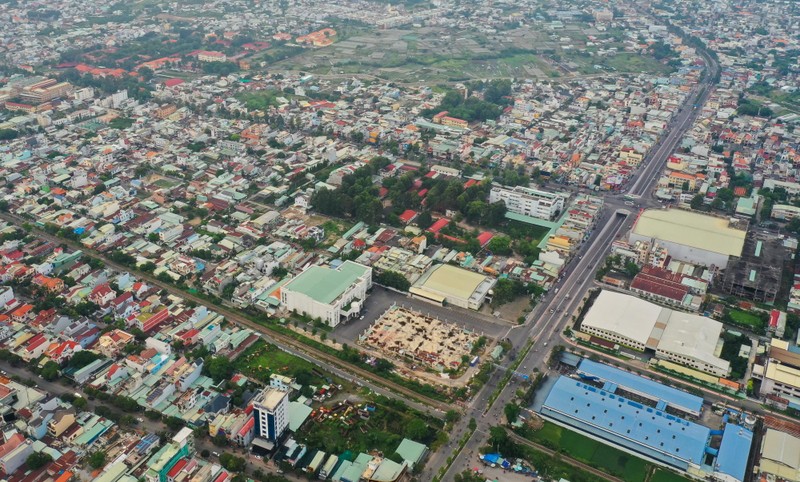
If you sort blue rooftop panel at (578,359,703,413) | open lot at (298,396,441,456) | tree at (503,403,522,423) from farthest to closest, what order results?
blue rooftop panel at (578,359,703,413), tree at (503,403,522,423), open lot at (298,396,441,456)

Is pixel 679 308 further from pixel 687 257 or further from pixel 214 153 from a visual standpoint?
pixel 214 153

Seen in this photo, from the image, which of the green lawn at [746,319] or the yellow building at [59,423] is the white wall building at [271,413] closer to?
the yellow building at [59,423]

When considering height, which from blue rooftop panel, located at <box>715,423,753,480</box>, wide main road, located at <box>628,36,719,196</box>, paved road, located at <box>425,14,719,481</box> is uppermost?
blue rooftop panel, located at <box>715,423,753,480</box>

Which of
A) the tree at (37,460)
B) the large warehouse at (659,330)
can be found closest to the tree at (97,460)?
the tree at (37,460)

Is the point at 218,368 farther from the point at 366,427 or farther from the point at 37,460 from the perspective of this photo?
the point at 37,460

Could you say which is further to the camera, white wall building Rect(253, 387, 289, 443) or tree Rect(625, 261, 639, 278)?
tree Rect(625, 261, 639, 278)

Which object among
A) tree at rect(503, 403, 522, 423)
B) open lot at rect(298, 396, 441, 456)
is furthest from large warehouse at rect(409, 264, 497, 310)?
open lot at rect(298, 396, 441, 456)

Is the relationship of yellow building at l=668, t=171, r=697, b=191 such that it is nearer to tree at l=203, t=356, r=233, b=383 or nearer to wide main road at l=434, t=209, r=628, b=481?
wide main road at l=434, t=209, r=628, b=481
